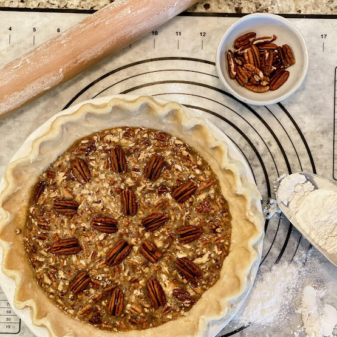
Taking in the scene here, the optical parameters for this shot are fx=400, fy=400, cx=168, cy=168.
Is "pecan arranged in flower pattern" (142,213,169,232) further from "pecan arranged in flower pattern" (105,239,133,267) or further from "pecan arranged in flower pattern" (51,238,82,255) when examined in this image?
"pecan arranged in flower pattern" (51,238,82,255)

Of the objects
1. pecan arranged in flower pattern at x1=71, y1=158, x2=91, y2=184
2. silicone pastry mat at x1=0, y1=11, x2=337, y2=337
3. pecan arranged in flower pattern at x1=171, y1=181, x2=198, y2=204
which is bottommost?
pecan arranged in flower pattern at x1=171, y1=181, x2=198, y2=204

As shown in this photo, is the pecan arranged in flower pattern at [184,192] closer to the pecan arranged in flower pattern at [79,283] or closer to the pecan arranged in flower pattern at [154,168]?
the pecan arranged in flower pattern at [154,168]

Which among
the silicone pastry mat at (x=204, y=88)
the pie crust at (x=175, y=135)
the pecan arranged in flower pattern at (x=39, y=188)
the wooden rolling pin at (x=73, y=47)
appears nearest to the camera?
the pie crust at (x=175, y=135)

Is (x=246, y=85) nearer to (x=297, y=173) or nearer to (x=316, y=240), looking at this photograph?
(x=297, y=173)

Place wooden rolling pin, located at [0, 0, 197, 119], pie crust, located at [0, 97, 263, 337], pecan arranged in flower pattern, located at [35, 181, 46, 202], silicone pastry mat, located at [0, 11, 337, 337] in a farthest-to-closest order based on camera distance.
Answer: silicone pastry mat, located at [0, 11, 337, 337] → wooden rolling pin, located at [0, 0, 197, 119] → pecan arranged in flower pattern, located at [35, 181, 46, 202] → pie crust, located at [0, 97, 263, 337]

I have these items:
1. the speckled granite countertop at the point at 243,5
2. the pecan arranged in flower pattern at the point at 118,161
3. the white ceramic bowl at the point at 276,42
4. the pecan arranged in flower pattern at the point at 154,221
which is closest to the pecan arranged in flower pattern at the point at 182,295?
the pecan arranged in flower pattern at the point at 154,221

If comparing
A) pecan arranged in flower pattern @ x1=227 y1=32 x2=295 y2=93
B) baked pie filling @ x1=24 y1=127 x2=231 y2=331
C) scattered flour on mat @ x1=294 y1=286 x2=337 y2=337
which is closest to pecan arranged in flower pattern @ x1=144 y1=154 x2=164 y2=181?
baked pie filling @ x1=24 y1=127 x2=231 y2=331
